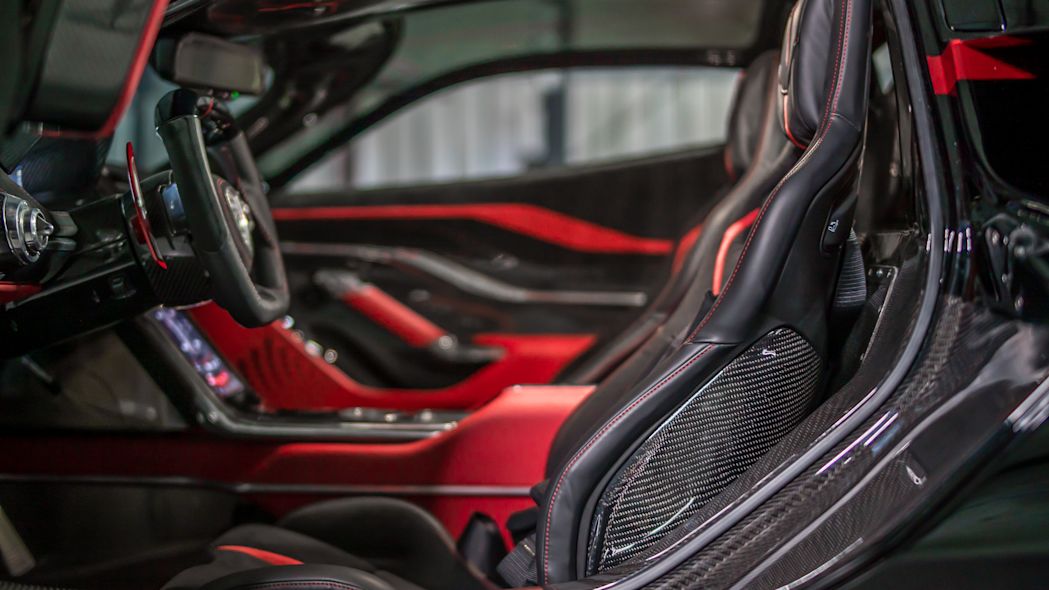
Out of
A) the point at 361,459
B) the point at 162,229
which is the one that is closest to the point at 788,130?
the point at 162,229

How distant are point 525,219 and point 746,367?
2255 mm

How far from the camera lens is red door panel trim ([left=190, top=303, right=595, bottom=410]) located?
5.56 feet

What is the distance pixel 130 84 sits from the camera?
32.2 inches

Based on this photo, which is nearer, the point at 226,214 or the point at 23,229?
the point at 23,229

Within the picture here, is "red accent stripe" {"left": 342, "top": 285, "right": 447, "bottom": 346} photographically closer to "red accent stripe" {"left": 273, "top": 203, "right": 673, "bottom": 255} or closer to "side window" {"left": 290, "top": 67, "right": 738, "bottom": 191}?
"red accent stripe" {"left": 273, "top": 203, "right": 673, "bottom": 255}

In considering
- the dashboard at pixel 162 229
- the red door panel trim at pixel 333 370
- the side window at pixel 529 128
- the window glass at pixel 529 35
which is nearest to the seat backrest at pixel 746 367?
the dashboard at pixel 162 229

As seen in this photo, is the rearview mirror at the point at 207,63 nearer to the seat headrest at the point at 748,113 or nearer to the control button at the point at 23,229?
the control button at the point at 23,229

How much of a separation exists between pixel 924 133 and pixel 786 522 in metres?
0.47

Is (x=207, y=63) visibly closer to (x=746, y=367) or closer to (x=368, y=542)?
(x=368, y=542)

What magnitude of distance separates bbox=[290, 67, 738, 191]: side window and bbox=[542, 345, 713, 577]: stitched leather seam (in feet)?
9.18

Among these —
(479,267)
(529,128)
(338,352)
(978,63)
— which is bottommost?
(338,352)

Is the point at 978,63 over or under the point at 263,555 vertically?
→ over

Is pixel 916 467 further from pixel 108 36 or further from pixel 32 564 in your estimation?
pixel 32 564

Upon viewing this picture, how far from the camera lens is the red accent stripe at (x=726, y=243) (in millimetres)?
1220
